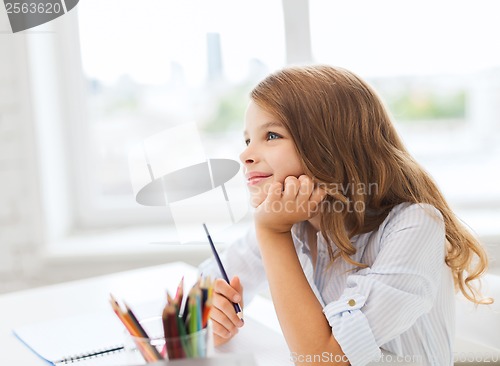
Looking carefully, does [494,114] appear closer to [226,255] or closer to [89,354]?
[226,255]

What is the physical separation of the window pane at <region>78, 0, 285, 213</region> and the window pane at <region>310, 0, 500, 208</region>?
0.24 m

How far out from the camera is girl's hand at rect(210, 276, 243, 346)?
975 millimetres

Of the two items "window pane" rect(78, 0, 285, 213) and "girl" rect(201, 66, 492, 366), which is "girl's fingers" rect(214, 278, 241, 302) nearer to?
"girl" rect(201, 66, 492, 366)

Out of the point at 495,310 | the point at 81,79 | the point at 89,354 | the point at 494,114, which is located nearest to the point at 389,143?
the point at 495,310

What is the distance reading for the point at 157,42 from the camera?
2295mm

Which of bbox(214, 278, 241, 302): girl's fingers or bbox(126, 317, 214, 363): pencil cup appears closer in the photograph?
bbox(126, 317, 214, 363): pencil cup

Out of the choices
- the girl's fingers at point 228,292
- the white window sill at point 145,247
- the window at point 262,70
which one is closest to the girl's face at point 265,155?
the girl's fingers at point 228,292

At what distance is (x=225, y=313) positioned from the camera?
98 cm

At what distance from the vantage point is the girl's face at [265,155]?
3.24 feet

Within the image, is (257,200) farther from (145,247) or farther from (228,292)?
(145,247)

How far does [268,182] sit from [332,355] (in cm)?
29

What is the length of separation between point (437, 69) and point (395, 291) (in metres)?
1.55

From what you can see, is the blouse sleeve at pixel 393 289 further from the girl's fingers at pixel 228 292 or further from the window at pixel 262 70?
the window at pixel 262 70

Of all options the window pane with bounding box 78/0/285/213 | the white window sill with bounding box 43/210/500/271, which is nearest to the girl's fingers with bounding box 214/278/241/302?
the white window sill with bounding box 43/210/500/271
